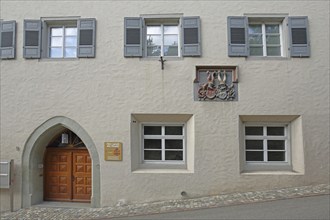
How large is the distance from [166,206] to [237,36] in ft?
18.5

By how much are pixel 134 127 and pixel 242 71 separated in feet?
12.6

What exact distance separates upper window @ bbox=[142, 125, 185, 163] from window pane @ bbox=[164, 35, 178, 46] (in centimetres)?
273

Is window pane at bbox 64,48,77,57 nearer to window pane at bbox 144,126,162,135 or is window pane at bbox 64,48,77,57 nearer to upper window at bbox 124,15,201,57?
upper window at bbox 124,15,201,57

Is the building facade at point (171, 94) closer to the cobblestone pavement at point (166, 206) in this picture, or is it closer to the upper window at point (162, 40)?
the upper window at point (162, 40)

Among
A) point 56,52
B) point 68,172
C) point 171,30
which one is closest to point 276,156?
point 171,30

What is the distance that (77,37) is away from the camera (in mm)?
10391

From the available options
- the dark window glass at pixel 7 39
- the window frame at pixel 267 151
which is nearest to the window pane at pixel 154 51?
the window frame at pixel 267 151

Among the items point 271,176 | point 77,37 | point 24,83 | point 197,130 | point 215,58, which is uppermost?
point 77,37

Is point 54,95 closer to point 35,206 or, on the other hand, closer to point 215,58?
point 35,206

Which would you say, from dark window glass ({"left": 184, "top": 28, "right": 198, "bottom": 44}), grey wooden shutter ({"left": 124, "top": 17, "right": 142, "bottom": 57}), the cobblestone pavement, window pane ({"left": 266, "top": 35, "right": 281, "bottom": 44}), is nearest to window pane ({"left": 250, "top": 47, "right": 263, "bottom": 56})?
window pane ({"left": 266, "top": 35, "right": 281, "bottom": 44})

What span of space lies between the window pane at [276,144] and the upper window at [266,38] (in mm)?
2805

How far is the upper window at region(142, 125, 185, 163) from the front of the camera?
34.6 feet

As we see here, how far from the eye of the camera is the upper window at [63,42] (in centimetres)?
1077

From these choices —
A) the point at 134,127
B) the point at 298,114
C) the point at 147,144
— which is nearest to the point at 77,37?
the point at 134,127
